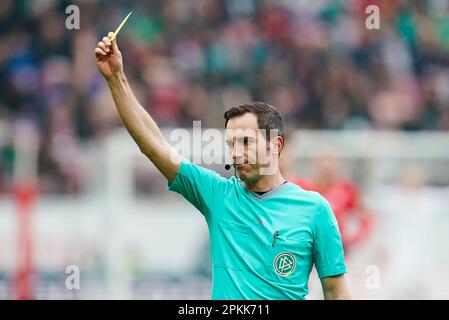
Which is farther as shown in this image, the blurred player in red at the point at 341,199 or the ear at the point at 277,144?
the blurred player in red at the point at 341,199

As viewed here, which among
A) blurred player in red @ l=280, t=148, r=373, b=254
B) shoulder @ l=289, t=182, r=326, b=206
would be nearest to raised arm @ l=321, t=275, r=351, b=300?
shoulder @ l=289, t=182, r=326, b=206

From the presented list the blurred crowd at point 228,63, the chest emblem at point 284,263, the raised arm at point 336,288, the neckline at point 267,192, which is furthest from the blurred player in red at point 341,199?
the blurred crowd at point 228,63

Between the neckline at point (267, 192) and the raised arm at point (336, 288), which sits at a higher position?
the neckline at point (267, 192)

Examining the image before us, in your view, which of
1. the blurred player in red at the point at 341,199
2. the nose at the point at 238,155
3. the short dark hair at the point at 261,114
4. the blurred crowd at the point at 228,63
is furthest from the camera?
the blurred crowd at the point at 228,63

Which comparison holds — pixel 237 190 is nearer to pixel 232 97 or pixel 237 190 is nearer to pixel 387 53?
pixel 232 97

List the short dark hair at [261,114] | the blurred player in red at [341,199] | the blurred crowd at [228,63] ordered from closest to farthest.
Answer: the short dark hair at [261,114] < the blurred player in red at [341,199] < the blurred crowd at [228,63]

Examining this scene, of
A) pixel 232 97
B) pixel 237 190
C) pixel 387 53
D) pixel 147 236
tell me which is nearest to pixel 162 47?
pixel 232 97

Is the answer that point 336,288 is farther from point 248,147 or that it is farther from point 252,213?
point 248,147

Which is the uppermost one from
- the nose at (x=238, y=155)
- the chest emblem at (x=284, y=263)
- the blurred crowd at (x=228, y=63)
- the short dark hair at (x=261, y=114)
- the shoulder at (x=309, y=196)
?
the blurred crowd at (x=228, y=63)

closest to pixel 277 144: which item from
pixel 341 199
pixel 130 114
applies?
pixel 130 114

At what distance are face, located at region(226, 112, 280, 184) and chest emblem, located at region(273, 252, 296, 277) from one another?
1.36ft

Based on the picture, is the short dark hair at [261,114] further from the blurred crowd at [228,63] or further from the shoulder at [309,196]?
the blurred crowd at [228,63]

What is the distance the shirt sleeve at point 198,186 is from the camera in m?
5.68
